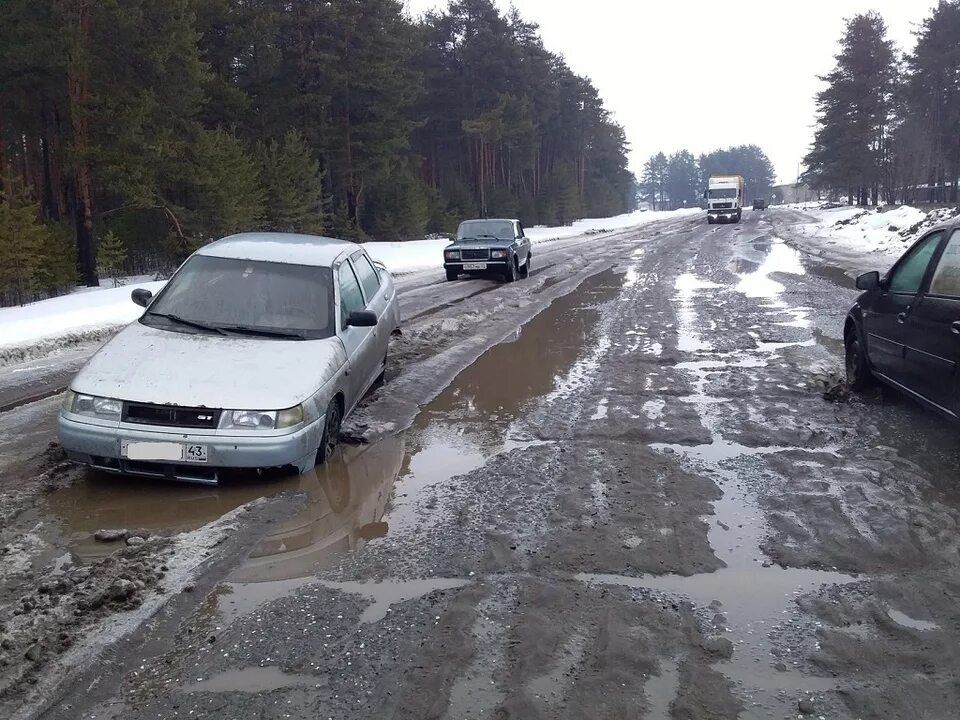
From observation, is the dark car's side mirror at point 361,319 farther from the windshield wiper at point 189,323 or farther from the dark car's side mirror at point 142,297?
the dark car's side mirror at point 142,297

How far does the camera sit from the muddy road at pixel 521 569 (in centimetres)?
296

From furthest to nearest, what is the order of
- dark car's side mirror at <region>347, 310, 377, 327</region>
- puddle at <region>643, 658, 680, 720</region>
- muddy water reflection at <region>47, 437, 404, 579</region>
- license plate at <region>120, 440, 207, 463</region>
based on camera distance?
dark car's side mirror at <region>347, 310, 377, 327</region> < license plate at <region>120, 440, 207, 463</region> < muddy water reflection at <region>47, 437, 404, 579</region> < puddle at <region>643, 658, 680, 720</region>

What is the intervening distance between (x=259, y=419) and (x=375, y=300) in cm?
309

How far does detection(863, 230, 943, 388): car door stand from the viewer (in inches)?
246

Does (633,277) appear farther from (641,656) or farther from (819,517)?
(641,656)

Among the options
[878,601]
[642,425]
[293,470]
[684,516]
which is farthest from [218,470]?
[878,601]

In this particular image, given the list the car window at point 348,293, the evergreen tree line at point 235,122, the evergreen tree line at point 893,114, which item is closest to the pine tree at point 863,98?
the evergreen tree line at point 893,114

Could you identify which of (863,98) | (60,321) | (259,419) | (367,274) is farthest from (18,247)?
(863,98)

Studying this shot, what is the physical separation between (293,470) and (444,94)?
50.9 m

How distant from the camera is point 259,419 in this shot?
16.3 ft

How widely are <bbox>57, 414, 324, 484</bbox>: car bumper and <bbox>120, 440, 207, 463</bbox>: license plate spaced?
25 millimetres

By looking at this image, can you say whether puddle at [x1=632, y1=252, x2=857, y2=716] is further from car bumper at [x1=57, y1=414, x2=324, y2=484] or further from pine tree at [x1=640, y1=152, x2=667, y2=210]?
pine tree at [x1=640, y1=152, x2=667, y2=210]

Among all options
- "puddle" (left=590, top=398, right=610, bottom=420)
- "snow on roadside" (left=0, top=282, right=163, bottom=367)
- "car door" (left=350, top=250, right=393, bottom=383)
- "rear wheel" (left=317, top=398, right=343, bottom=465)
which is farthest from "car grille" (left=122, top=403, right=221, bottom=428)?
"snow on roadside" (left=0, top=282, right=163, bottom=367)

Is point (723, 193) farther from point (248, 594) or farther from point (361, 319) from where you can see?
point (248, 594)
